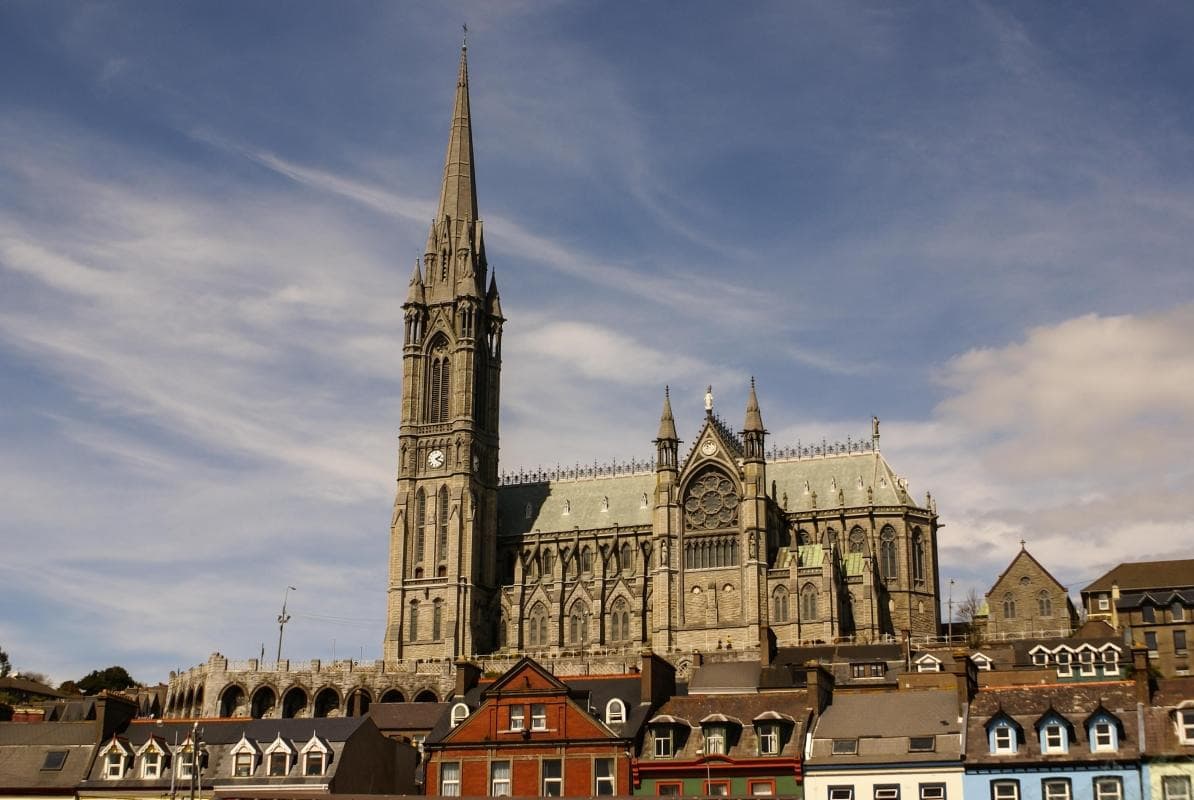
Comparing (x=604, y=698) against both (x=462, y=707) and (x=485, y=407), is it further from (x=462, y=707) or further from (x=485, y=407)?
(x=485, y=407)

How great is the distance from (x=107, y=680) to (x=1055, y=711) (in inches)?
5005

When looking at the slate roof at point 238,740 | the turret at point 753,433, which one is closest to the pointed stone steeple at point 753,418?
the turret at point 753,433

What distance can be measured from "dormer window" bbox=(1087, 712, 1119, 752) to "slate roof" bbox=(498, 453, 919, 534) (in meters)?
84.3

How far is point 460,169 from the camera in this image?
559 ft

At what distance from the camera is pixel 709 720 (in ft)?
232

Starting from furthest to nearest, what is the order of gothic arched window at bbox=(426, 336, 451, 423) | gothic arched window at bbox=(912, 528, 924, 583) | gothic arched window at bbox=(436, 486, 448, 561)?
1. gothic arched window at bbox=(426, 336, 451, 423)
2. gothic arched window at bbox=(436, 486, 448, 561)
3. gothic arched window at bbox=(912, 528, 924, 583)

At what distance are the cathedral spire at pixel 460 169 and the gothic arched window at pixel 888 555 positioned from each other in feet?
168

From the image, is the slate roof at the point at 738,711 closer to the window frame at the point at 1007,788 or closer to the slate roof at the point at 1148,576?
the window frame at the point at 1007,788

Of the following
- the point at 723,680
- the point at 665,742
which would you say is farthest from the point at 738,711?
the point at 723,680

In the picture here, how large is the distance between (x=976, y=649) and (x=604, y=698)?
43.9m

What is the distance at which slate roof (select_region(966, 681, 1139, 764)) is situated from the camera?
63.4 meters

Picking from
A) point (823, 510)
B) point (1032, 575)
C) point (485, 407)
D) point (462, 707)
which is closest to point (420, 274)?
point (485, 407)

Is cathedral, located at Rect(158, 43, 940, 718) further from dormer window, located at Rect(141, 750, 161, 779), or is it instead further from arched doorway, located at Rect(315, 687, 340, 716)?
dormer window, located at Rect(141, 750, 161, 779)

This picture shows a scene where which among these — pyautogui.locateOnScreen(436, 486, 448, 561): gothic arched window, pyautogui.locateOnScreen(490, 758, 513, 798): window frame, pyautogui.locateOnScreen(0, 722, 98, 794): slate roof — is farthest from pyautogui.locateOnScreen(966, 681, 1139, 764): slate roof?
pyautogui.locateOnScreen(436, 486, 448, 561): gothic arched window
